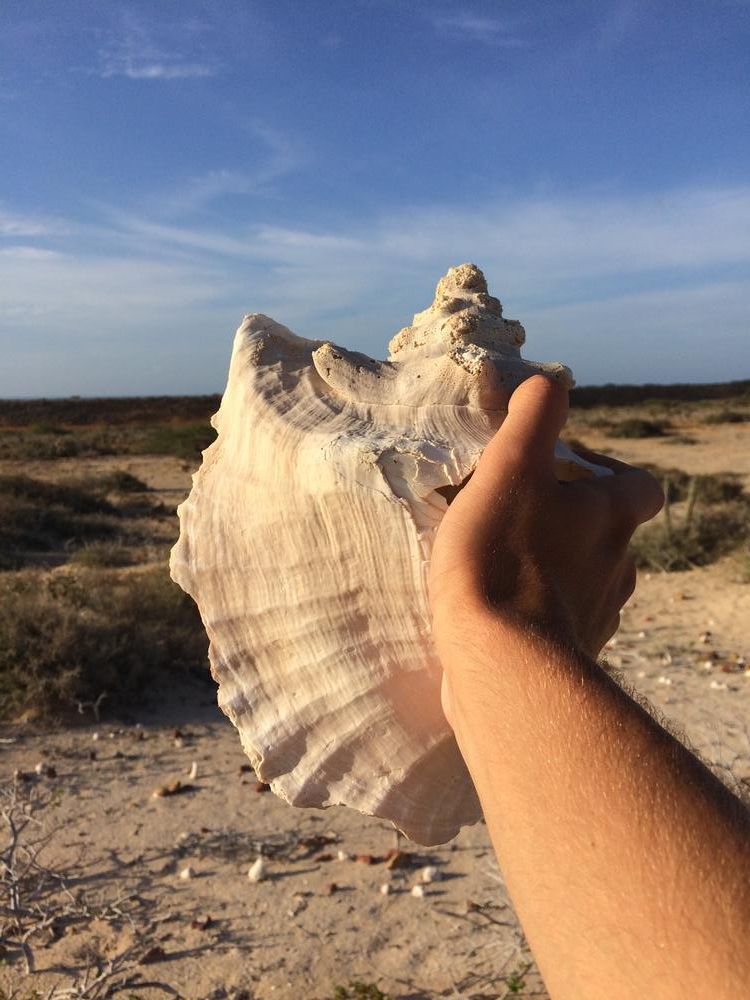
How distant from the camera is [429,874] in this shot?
3.94 metres

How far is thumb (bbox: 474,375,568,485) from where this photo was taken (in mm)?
1177

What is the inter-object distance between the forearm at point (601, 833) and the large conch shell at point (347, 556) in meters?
0.42

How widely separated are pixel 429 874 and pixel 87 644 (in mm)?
3101

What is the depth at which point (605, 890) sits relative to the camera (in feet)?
2.57

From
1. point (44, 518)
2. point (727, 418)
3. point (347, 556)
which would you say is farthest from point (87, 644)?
point (727, 418)

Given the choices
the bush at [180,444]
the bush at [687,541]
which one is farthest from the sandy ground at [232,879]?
the bush at [180,444]

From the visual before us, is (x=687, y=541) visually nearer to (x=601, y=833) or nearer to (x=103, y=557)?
(x=103, y=557)

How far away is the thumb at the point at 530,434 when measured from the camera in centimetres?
118

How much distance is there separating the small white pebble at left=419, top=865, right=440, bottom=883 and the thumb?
10.7ft

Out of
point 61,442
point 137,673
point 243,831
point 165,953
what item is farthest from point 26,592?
point 61,442

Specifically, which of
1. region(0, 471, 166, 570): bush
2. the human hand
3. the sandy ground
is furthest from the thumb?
region(0, 471, 166, 570): bush

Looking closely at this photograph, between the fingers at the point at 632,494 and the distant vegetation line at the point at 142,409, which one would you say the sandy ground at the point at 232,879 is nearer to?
the fingers at the point at 632,494

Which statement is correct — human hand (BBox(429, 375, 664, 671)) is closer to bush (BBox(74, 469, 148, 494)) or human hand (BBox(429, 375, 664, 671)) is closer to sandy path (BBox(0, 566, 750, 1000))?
sandy path (BBox(0, 566, 750, 1000))

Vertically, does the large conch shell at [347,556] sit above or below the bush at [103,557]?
above
